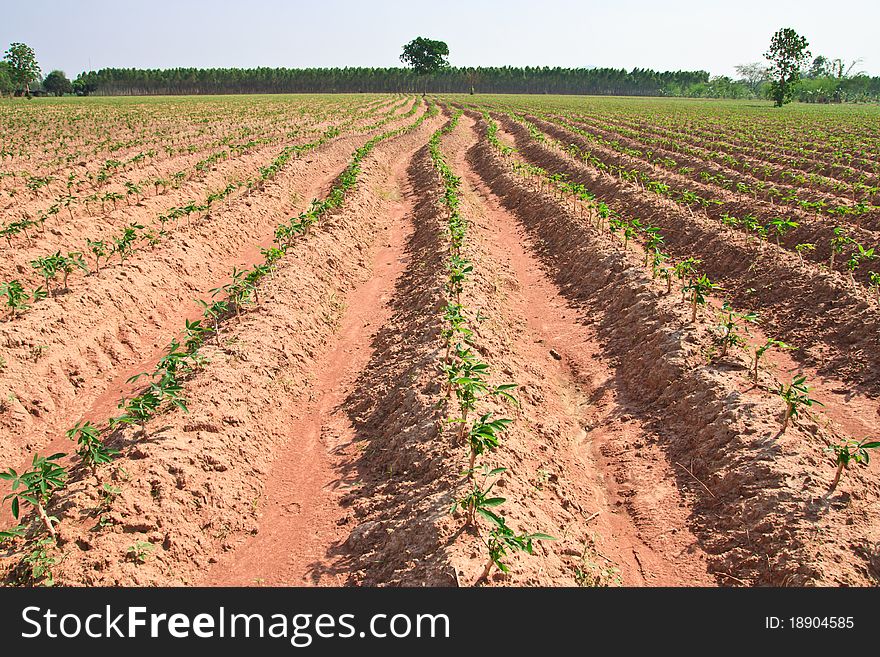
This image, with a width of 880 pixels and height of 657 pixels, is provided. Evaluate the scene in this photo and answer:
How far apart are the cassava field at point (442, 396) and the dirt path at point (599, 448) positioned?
44 mm

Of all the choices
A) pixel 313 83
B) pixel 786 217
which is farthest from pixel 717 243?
pixel 313 83

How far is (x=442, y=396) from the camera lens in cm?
708

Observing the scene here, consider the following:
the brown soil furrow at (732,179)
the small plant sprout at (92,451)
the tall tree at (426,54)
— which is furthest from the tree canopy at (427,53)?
the small plant sprout at (92,451)

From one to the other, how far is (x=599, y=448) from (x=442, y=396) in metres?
2.25

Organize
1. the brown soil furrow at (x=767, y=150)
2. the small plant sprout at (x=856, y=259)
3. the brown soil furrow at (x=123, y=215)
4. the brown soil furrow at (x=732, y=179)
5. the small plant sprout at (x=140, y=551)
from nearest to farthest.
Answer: the small plant sprout at (x=140, y=551)
the small plant sprout at (x=856, y=259)
the brown soil furrow at (x=123, y=215)
the brown soil furrow at (x=732, y=179)
the brown soil furrow at (x=767, y=150)

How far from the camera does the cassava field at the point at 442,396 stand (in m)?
5.23

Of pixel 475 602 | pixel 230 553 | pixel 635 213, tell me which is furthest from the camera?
pixel 635 213

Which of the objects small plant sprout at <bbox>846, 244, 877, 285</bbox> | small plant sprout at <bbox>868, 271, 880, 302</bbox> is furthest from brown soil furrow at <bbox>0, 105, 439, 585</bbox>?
small plant sprout at <bbox>846, 244, 877, 285</bbox>

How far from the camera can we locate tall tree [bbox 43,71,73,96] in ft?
369

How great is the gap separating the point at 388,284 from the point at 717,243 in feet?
27.1

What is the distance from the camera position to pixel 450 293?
9930mm

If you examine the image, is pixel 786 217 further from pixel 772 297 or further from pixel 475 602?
pixel 475 602

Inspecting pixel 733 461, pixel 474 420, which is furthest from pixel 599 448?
pixel 474 420

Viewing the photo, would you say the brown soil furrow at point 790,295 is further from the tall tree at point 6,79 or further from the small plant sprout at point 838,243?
the tall tree at point 6,79
